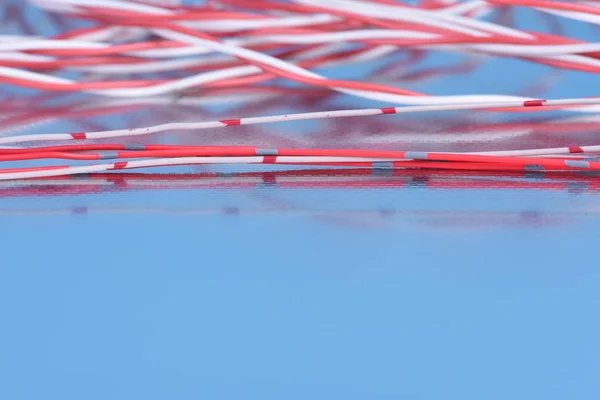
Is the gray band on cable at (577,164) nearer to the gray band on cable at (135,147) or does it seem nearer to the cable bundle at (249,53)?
the cable bundle at (249,53)

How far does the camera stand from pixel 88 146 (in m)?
0.48

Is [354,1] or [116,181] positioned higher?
[354,1]

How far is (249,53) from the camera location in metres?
0.58

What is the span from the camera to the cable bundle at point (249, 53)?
48 centimetres

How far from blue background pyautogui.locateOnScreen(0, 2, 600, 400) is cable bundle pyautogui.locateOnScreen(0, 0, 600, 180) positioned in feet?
0.16

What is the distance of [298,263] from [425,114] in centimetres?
21

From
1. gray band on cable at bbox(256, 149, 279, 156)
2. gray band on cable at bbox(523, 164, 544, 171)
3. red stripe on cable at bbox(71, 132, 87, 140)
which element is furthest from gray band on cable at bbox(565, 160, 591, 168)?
red stripe on cable at bbox(71, 132, 87, 140)

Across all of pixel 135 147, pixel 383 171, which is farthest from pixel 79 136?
pixel 383 171

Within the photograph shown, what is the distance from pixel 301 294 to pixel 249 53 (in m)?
0.28

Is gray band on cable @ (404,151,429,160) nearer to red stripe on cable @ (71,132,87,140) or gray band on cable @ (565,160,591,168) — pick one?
gray band on cable @ (565,160,591,168)

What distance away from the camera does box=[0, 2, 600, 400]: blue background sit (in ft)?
0.99

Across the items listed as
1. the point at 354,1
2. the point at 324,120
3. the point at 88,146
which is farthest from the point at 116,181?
the point at 354,1

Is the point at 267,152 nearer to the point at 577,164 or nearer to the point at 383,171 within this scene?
the point at 383,171

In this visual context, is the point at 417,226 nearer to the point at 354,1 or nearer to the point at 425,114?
the point at 425,114
